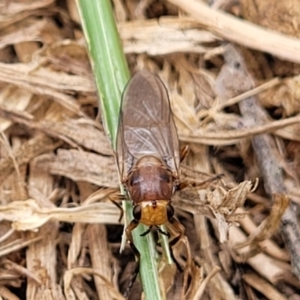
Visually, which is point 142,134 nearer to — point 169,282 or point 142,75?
point 142,75

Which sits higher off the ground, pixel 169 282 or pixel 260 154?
pixel 260 154

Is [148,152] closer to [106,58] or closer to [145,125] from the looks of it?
[145,125]

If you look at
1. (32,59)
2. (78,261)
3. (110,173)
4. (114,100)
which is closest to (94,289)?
(78,261)

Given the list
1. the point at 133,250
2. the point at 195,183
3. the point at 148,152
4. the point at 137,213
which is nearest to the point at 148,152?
the point at 148,152

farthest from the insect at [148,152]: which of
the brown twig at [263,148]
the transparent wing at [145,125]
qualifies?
the brown twig at [263,148]

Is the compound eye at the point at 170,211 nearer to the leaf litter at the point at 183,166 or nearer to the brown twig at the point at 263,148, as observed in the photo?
the leaf litter at the point at 183,166

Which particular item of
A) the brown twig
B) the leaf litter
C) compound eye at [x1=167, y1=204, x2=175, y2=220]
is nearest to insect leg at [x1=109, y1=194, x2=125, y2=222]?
the leaf litter
